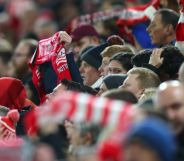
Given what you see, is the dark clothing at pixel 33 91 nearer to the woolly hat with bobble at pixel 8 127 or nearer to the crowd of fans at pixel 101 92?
the crowd of fans at pixel 101 92

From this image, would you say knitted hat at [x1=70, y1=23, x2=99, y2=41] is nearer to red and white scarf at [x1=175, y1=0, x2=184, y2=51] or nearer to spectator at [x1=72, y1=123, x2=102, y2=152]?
red and white scarf at [x1=175, y1=0, x2=184, y2=51]

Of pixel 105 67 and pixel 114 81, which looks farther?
pixel 105 67

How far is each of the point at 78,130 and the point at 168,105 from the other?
742mm

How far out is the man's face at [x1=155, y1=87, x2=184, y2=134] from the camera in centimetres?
244

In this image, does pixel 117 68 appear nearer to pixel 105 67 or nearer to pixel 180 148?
pixel 105 67

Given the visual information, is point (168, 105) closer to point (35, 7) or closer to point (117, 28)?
point (117, 28)

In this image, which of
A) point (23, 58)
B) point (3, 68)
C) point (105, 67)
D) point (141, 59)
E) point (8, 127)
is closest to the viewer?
point (8, 127)

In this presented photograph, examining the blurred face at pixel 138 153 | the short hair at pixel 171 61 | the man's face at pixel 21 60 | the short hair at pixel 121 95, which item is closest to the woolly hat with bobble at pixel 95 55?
the short hair at pixel 171 61

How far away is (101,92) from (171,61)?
0.83m

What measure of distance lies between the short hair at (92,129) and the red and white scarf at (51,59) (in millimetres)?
1998

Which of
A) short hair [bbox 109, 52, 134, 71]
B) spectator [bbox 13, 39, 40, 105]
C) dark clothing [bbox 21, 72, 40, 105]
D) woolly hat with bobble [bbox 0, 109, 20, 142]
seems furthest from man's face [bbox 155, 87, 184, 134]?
spectator [bbox 13, 39, 40, 105]

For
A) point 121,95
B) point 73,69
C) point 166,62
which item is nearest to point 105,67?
point 73,69

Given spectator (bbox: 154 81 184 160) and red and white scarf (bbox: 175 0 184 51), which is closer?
spectator (bbox: 154 81 184 160)

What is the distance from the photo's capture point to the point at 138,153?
2031 millimetres
